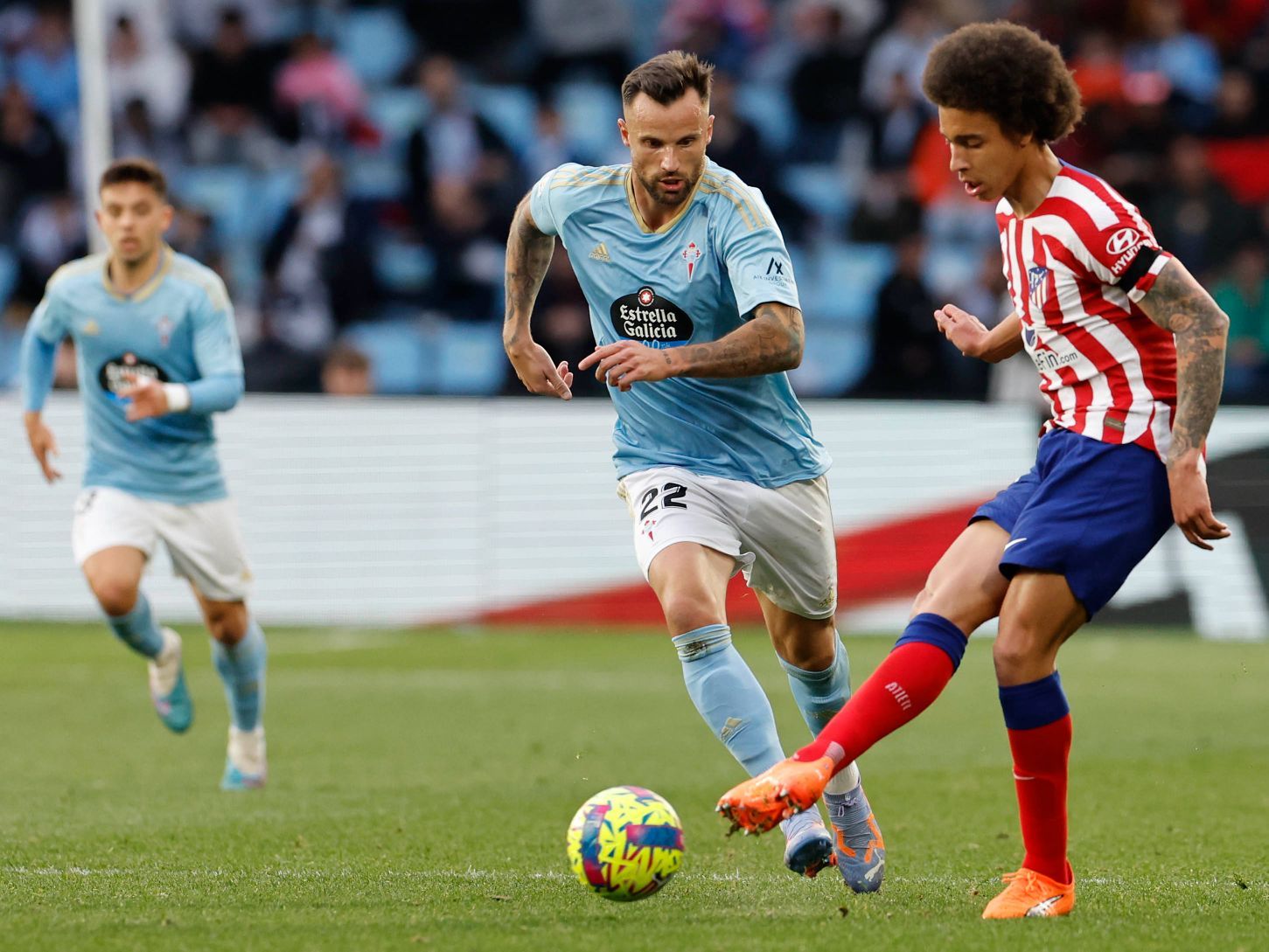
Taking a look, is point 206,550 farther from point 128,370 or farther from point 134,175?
point 134,175

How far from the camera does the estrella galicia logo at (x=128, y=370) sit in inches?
348

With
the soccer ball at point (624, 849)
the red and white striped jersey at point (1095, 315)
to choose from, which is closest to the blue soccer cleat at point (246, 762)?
the soccer ball at point (624, 849)

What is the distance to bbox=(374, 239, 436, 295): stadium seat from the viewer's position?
59.3 feet

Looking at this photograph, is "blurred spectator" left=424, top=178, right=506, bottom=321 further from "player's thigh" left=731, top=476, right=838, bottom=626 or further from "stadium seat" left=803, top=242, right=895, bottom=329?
"player's thigh" left=731, top=476, right=838, bottom=626

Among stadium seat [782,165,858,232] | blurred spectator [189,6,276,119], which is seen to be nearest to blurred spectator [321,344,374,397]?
blurred spectator [189,6,276,119]

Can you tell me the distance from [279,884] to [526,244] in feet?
7.39

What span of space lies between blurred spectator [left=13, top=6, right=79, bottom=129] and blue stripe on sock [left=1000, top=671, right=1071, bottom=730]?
55.2 feet

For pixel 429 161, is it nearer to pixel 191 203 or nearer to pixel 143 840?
pixel 191 203

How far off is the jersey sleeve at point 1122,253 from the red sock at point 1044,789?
1207mm

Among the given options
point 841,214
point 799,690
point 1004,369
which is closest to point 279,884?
point 799,690

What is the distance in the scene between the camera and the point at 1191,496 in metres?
4.75

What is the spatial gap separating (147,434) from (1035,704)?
5272 mm

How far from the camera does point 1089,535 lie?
488 cm

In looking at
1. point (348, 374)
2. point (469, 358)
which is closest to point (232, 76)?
point (469, 358)
